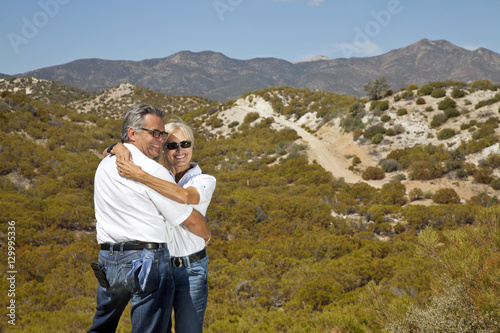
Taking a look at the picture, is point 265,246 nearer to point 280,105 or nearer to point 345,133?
point 345,133

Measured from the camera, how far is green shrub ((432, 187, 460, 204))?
55.7ft

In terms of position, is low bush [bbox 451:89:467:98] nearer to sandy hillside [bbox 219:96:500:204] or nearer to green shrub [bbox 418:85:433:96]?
sandy hillside [bbox 219:96:500:204]

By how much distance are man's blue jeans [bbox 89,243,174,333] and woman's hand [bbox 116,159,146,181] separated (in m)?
0.50

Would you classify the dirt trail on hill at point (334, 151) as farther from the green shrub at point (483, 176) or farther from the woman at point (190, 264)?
the woman at point (190, 264)

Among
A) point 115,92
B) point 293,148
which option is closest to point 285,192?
point 293,148

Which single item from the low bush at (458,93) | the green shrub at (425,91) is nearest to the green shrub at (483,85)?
the low bush at (458,93)

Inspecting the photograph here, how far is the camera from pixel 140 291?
1761mm

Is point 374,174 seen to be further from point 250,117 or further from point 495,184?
point 250,117

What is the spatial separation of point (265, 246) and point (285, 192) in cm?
1018

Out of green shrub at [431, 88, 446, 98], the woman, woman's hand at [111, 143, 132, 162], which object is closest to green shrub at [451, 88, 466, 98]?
green shrub at [431, 88, 446, 98]

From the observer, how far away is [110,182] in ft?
6.35

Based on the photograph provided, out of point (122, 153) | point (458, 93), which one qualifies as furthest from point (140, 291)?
point (458, 93)

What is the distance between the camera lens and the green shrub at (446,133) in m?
24.4

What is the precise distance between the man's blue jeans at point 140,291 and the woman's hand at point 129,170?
0.50m
